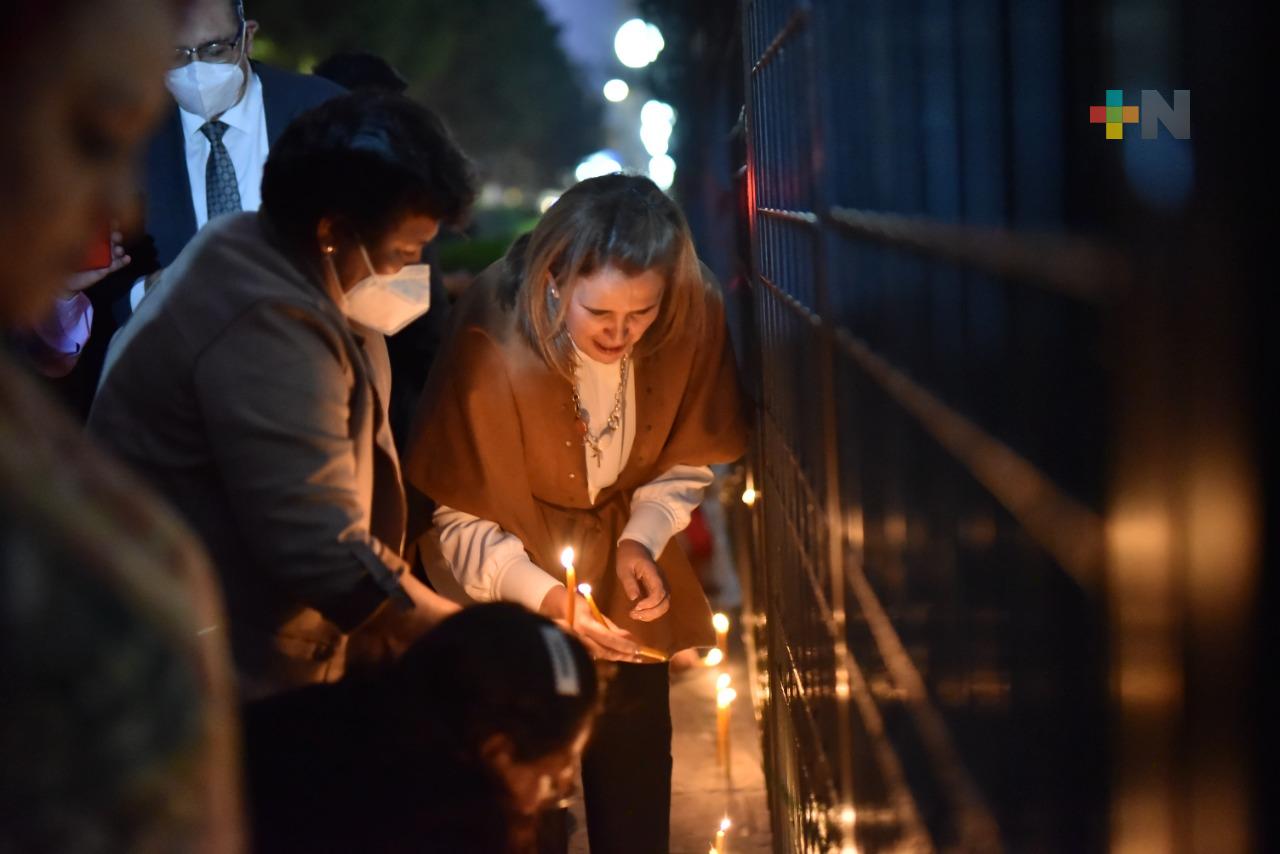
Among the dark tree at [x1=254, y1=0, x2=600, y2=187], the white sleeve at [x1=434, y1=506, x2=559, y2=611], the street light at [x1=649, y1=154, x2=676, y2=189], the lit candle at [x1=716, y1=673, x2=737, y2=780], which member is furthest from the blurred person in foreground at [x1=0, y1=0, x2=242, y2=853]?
the street light at [x1=649, y1=154, x2=676, y2=189]

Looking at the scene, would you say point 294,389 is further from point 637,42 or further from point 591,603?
point 637,42

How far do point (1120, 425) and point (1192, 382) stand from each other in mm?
123

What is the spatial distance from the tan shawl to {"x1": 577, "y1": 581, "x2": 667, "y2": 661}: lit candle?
0.37 ft

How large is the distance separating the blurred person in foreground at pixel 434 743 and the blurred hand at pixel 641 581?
56.1 inches

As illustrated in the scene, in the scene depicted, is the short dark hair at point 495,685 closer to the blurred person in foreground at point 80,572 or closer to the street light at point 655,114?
the blurred person in foreground at point 80,572

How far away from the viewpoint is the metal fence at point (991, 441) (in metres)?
0.98

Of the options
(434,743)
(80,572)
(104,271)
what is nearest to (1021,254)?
(80,572)

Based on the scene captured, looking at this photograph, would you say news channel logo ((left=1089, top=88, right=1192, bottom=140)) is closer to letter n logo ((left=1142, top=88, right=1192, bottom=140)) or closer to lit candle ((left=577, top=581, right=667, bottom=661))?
letter n logo ((left=1142, top=88, right=1192, bottom=140))

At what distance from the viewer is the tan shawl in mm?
3752

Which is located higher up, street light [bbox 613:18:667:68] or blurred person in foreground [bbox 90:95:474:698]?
street light [bbox 613:18:667:68]

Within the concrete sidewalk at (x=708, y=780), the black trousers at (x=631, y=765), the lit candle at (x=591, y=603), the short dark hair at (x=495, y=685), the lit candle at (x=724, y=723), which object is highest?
the short dark hair at (x=495, y=685)

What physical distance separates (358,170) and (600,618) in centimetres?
127

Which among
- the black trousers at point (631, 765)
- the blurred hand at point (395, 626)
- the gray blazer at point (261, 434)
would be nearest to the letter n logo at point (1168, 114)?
the gray blazer at point (261, 434)

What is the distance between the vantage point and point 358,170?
9.00ft
